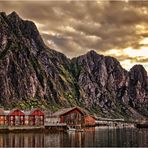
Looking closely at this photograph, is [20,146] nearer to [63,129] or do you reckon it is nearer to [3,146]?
[3,146]

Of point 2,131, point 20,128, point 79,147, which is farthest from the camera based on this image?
point 20,128

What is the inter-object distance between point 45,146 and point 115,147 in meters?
17.3

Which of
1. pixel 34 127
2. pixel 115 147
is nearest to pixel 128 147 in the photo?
pixel 115 147

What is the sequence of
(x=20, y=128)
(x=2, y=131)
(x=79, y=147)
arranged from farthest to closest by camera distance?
(x=20, y=128) < (x=2, y=131) < (x=79, y=147)

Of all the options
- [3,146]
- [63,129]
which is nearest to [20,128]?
[63,129]

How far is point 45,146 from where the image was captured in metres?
102

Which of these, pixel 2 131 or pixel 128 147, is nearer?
Answer: pixel 128 147

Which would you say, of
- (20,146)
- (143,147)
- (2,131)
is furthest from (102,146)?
(2,131)

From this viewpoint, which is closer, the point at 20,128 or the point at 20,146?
the point at 20,146

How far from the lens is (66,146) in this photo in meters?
102

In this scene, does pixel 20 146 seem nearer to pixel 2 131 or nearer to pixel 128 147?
pixel 128 147

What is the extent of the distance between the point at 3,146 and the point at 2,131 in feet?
239

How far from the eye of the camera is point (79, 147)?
327 ft

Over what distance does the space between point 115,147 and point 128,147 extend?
3.53 m
